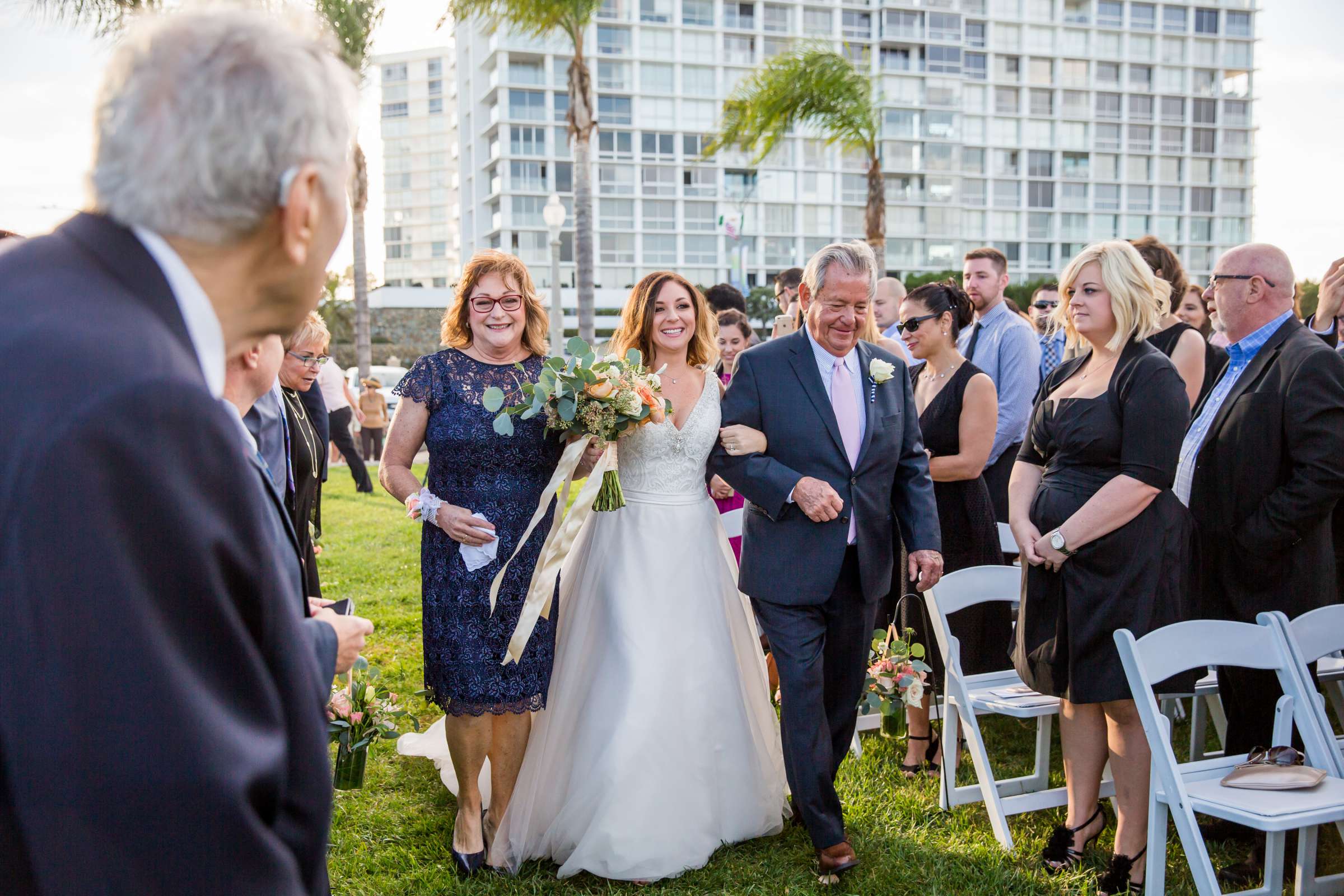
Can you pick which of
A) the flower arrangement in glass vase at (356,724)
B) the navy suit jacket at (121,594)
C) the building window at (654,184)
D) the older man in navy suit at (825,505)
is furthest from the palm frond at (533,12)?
the building window at (654,184)

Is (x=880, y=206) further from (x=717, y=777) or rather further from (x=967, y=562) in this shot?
(x=717, y=777)

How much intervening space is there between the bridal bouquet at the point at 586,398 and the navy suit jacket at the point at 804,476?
438 mm

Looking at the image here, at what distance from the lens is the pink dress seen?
591 centimetres

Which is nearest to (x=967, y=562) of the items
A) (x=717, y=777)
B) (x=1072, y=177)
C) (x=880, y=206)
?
(x=717, y=777)

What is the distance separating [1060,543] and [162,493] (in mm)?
3535

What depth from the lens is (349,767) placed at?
3424 millimetres

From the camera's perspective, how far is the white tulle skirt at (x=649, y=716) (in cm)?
401

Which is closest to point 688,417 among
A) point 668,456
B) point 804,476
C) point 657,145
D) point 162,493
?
point 668,456

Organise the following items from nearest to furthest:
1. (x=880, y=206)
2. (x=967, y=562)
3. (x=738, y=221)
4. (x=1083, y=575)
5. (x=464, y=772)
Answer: (x=1083, y=575) < (x=464, y=772) < (x=967, y=562) < (x=880, y=206) < (x=738, y=221)

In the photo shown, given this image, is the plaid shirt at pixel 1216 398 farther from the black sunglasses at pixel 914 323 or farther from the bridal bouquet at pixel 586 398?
the bridal bouquet at pixel 586 398

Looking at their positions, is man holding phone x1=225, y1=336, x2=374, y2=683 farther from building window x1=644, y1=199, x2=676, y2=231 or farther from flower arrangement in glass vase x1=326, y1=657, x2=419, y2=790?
building window x1=644, y1=199, x2=676, y2=231

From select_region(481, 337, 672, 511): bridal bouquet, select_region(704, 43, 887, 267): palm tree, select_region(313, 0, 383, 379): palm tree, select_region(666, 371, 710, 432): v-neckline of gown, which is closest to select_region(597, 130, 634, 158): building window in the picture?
select_region(313, 0, 383, 379): palm tree

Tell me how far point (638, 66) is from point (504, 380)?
249ft

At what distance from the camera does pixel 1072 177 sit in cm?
8225
